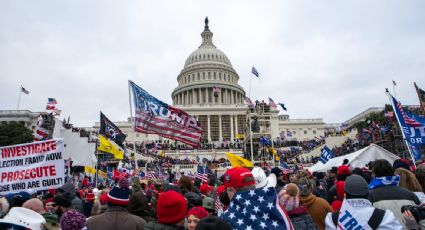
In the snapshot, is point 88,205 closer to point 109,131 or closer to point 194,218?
point 194,218

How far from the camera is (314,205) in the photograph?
16.4 ft

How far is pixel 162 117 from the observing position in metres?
14.3

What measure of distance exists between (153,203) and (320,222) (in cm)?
296

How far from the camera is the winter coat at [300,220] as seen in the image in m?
4.16

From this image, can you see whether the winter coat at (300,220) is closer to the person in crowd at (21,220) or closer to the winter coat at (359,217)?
the winter coat at (359,217)

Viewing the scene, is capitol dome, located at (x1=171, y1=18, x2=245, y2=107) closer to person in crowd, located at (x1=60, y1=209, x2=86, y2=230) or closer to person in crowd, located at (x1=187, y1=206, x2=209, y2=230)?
person in crowd, located at (x1=187, y1=206, x2=209, y2=230)

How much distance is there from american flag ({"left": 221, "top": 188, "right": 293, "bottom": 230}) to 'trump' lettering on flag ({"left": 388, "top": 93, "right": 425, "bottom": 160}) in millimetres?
9717

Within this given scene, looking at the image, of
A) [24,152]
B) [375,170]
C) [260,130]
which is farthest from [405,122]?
[260,130]

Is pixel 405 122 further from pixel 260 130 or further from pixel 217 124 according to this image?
pixel 217 124

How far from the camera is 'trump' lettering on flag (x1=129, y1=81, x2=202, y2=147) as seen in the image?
14.0 m

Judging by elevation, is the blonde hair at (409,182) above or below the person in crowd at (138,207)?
above

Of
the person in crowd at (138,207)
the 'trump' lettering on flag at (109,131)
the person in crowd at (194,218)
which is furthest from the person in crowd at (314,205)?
the 'trump' lettering on flag at (109,131)

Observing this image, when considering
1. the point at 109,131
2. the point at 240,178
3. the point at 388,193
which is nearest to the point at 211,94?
the point at 109,131

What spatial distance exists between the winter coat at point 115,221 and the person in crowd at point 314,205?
2317 mm
